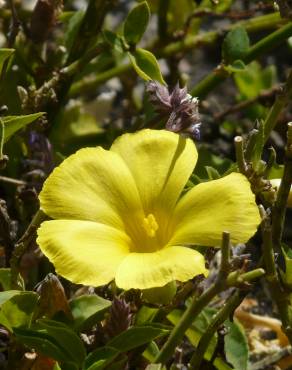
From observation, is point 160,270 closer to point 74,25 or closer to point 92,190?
point 92,190

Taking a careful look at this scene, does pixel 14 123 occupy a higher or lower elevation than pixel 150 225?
higher

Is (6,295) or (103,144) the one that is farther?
(103,144)

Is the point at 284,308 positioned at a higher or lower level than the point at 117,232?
lower

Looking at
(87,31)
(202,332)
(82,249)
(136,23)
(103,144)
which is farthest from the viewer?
(103,144)

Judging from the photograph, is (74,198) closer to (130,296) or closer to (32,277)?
(130,296)

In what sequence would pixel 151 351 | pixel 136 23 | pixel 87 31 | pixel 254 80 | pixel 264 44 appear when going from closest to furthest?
pixel 151 351
pixel 136 23
pixel 264 44
pixel 87 31
pixel 254 80

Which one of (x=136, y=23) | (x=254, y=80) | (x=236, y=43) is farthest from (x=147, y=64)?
(x=254, y=80)

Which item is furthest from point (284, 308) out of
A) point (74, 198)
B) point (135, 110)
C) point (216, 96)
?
point (216, 96)
